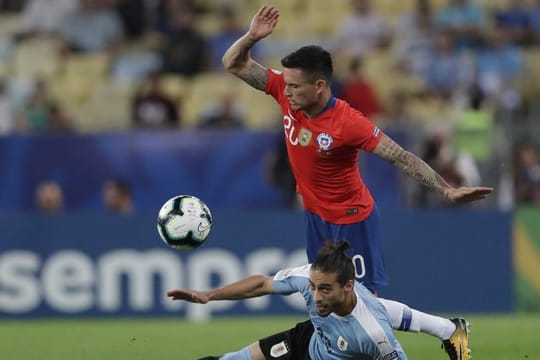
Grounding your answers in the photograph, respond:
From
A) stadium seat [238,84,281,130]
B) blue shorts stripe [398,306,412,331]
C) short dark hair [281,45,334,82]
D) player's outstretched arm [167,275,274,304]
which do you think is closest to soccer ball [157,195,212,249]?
player's outstretched arm [167,275,274,304]

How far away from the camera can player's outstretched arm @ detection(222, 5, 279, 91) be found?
991cm

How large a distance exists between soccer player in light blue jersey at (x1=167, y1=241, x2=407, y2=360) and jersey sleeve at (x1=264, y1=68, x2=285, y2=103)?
4.90 ft

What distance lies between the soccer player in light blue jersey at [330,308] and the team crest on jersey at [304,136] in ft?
3.33

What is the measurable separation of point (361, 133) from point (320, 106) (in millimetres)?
382

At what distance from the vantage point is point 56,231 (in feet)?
53.3

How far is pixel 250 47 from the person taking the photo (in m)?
10.1

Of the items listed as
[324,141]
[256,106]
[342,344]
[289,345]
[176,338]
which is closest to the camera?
[342,344]

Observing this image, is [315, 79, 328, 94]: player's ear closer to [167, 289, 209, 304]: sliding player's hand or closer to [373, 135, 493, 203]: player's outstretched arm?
[373, 135, 493, 203]: player's outstretched arm

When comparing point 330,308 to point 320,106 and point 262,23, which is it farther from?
point 262,23

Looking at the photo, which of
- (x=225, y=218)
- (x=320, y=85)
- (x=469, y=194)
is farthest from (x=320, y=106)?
(x=225, y=218)

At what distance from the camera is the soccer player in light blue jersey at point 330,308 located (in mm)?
8602

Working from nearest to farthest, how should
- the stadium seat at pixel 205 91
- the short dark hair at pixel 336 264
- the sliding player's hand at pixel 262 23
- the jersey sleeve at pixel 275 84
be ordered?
the short dark hair at pixel 336 264 < the sliding player's hand at pixel 262 23 < the jersey sleeve at pixel 275 84 < the stadium seat at pixel 205 91

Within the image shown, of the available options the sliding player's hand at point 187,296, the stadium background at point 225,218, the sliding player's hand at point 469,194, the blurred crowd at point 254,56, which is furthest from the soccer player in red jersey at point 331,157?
the blurred crowd at point 254,56

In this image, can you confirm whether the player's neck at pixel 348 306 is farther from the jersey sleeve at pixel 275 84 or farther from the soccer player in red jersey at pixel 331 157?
the jersey sleeve at pixel 275 84
